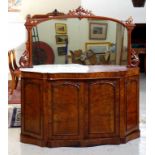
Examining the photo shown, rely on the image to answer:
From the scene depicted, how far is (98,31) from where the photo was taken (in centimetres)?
378

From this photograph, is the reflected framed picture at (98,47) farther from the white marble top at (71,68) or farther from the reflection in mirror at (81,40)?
the white marble top at (71,68)

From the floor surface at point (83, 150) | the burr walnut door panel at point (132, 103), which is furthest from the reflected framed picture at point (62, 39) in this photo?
the floor surface at point (83, 150)

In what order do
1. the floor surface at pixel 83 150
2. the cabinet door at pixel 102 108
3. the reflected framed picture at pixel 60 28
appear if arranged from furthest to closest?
the reflected framed picture at pixel 60 28 → the cabinet door at pixel 102 108 → the floor surface at pixel 83 150

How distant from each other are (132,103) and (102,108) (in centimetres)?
44

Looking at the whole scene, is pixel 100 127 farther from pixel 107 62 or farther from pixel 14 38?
pixel 14 38

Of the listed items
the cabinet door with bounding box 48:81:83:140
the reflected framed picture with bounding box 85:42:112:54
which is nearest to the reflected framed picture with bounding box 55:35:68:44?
the reflected framed picture with bounding box 85:42:112:54

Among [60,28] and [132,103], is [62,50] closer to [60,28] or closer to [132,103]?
[60,28]

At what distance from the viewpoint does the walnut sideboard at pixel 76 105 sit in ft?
11.2

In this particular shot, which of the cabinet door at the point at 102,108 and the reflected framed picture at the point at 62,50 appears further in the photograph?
the reflected framed picture at the point at 62,50

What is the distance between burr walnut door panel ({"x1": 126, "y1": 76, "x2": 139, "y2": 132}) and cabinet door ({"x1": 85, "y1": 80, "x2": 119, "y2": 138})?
7.3 inches

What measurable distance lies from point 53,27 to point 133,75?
1137 mm

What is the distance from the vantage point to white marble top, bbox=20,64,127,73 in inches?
138

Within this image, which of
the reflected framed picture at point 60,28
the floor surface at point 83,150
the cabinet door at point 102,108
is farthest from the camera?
the reflected framed picture at point 60,28

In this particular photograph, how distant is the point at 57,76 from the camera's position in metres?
3.40
